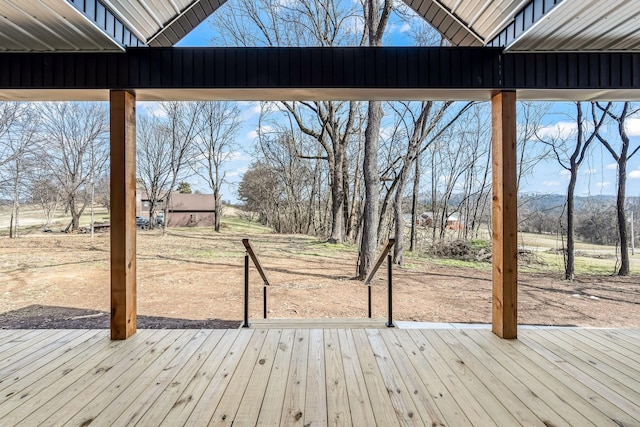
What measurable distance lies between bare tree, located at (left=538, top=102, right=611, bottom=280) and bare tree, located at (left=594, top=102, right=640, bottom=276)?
288mm

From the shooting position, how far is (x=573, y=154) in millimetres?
7645

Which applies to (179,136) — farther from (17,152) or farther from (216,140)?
(17,152)

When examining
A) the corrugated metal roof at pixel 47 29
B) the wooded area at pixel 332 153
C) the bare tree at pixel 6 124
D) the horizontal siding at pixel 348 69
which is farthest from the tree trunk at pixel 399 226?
the bare tree at pixel 6 124

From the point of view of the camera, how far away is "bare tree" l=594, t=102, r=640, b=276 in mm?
6938

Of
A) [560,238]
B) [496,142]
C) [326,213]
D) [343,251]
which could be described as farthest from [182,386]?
[326,213]

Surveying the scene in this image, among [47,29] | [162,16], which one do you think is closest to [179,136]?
[162,16]

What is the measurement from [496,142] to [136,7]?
11.1ft

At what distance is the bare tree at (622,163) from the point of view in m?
6.94

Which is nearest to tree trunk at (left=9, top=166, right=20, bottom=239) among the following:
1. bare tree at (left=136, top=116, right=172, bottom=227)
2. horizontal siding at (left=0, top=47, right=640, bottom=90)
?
bare tree at (left=136, top=116, right=172, bottom=227)

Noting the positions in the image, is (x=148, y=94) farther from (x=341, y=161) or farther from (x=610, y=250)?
(x=610, y=250)

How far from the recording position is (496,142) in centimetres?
323

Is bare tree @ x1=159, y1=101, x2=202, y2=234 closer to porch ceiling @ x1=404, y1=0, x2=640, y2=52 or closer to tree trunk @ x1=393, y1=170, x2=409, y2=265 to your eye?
tree trunk @ x1=393, y1=170, x2=409, y2=265

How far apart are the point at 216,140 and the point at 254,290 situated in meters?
7.10

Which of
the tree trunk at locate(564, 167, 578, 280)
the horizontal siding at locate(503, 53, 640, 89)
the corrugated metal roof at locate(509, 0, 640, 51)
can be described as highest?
the corrugated metal roof at locate(509, 0, 640, 51)
